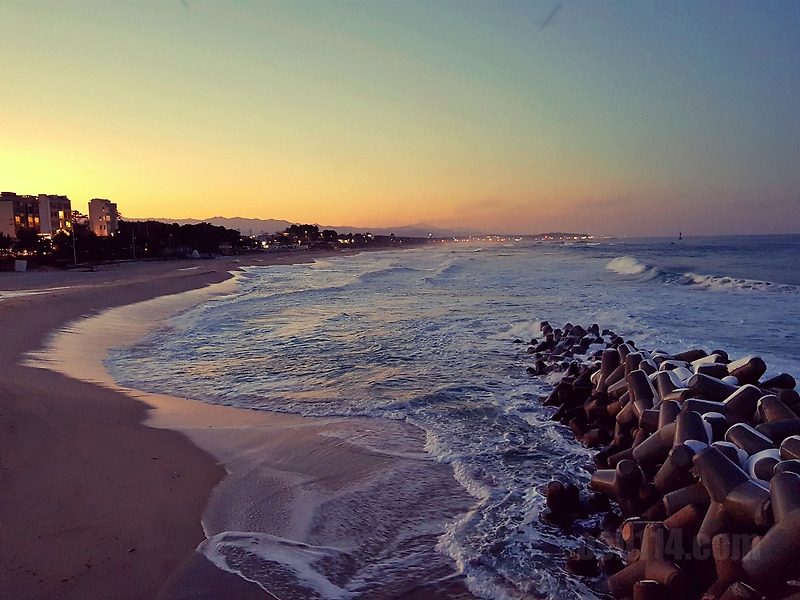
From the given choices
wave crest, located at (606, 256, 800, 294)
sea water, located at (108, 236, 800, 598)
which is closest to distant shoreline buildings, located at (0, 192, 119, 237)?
Result: sea water, located at (108, 236, 800, 598)

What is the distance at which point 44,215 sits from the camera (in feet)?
257

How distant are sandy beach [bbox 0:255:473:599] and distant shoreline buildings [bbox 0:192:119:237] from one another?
75.4 meters

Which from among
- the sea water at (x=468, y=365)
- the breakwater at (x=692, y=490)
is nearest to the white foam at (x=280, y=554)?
the sea water at (x=468, y=365)

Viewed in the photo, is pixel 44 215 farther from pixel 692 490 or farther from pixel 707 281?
pixel 692 490

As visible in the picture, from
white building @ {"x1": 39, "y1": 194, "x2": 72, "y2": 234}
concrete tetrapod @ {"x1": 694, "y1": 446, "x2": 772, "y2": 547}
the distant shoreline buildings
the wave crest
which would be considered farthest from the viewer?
white building @ {"x1": 39, "y1": 194, "x2": 72, "y2": 234}

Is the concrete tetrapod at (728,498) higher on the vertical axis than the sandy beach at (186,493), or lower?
higher

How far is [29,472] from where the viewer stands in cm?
502

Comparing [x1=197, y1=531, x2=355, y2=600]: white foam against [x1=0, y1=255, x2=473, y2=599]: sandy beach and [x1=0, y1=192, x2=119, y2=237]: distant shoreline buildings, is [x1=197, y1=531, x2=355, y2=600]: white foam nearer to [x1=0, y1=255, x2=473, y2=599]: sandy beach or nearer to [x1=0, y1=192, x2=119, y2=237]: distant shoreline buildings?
[x1=0, y1=255, x2=473, y2=599]: sandy beach

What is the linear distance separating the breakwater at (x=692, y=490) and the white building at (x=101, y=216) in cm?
10171

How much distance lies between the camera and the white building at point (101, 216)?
9038 cm

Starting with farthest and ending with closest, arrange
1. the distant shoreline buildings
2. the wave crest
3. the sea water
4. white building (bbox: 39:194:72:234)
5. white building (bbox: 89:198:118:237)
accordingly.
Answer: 1. white building (bbox: 89:198:118:237)
2. white building (bbox: 39:194:72:234)
3. the distant shoreline buildings
4. the wave crest
5. the sea water

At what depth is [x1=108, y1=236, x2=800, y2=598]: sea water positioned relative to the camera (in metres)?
4.14

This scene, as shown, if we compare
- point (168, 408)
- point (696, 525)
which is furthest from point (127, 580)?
point (168, 408)

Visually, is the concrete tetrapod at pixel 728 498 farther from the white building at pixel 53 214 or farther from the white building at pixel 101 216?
the white building at pixel 101 216
